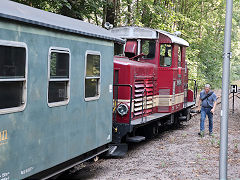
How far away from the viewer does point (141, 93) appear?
35.6 feet

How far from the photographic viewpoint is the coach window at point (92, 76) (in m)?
7.21

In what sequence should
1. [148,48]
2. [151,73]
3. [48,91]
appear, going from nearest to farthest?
[48,91], [151,73], [148,48]

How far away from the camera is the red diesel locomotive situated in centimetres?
975

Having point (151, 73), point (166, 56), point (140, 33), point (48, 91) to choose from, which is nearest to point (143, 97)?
point (151, 73)

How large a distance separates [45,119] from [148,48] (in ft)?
21.9

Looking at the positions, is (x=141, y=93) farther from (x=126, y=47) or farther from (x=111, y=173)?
(x=111, y=173)

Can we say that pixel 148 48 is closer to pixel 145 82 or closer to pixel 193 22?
pixel 145 82

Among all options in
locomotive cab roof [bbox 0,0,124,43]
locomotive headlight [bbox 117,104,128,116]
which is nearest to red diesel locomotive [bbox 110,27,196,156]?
locomotive headlight [bbox 117,104,128,116]

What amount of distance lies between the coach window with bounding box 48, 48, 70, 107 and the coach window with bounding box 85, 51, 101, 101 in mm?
831

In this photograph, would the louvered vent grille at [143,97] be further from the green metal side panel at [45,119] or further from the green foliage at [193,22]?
the green foliage at [193,22]

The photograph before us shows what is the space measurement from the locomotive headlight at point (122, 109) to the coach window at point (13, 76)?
4645 mm

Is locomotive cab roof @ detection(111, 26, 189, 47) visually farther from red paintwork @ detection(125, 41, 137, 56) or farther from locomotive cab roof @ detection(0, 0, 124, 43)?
locomotive cab roof @ detection(0, 0, 124, 43)

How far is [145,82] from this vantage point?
1102cm

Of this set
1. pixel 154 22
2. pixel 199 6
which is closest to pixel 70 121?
pixel 154 22
